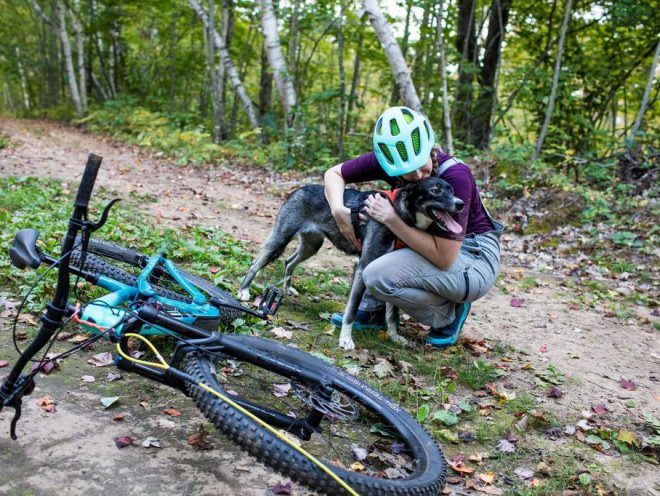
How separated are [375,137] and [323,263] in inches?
124

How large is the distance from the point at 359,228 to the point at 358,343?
0.98 metres

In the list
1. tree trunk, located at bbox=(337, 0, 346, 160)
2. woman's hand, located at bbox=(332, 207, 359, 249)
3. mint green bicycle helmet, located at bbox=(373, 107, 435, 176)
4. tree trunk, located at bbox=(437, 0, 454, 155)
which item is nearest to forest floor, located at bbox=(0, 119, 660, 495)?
woman's hand, located at bbox=(332, 207, 359, 249)

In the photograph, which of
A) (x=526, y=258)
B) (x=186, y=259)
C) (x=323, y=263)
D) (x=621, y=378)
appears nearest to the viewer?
(x=621, y=378)

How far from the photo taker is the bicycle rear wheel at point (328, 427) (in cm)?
221

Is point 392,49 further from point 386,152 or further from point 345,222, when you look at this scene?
point 386,152

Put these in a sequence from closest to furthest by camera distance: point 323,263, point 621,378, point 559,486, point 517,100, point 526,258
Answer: point 559,486, point 621,378, point 323,263, point 526,258, point 517,100

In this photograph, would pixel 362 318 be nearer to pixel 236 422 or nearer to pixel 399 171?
pixel 399 171

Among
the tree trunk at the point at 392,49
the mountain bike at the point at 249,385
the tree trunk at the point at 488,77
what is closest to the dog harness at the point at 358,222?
the mountain bike at the point at 249,385

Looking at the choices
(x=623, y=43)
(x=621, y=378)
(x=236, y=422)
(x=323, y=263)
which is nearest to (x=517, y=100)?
(x=623, y=43)

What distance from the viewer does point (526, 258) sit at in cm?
824

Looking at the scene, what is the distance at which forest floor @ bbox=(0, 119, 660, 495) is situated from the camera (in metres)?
2.56

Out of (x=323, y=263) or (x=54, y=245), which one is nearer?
(x=54, y=245)

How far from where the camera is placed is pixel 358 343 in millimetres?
4609

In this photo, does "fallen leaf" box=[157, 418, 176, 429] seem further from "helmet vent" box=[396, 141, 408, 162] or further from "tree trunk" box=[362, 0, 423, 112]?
"tree trunk" box=[362, 0, 423, 112]
